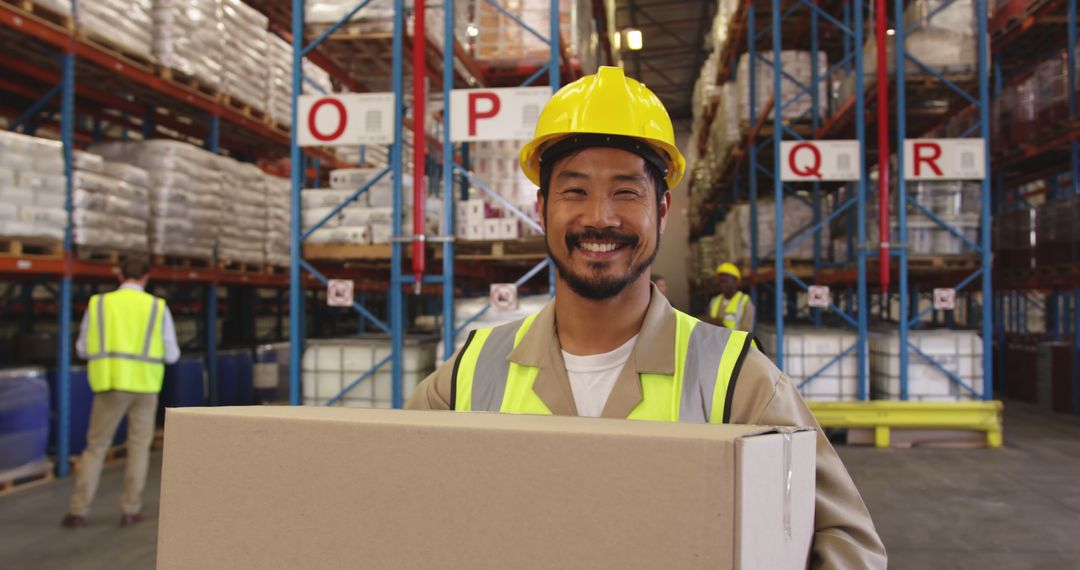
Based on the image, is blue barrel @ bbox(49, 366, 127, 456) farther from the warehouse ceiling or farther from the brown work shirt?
the warehouse ceiling

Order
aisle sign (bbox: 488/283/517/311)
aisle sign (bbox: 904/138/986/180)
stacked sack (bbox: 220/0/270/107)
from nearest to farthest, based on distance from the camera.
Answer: aisle sign (bbox: 488/283/517/311) < aisle sign (bbox: 904/138/986/180) < stacked sack (bbox: 220/0/270/107)

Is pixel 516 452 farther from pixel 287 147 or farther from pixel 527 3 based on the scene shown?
pixel 287 147

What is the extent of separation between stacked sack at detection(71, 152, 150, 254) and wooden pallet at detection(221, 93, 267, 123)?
4.86 ft

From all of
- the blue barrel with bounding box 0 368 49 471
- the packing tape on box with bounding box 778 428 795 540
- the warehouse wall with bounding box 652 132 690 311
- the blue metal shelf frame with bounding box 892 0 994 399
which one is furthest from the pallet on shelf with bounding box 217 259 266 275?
the warehouse wall with bounding box 652 132 690 311

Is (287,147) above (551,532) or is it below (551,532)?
above

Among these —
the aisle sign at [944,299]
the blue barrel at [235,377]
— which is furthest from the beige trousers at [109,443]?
the aisle sign at [944,299]

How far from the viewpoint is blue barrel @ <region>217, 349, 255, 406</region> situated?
8.80 meters

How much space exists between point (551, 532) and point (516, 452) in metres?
0.10

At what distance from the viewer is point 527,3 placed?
7.41 m

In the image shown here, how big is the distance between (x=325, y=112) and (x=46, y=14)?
2.61m

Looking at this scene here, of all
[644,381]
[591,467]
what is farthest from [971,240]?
[591,467]

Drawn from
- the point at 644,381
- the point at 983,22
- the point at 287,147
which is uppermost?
the point at 983,22

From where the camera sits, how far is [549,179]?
1.69m

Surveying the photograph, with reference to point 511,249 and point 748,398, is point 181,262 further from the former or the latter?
point 748,398
